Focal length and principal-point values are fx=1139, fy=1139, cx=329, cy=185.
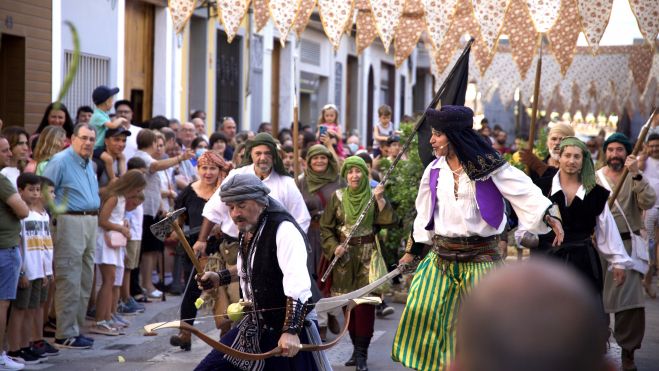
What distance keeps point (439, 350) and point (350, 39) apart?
99.1 ft

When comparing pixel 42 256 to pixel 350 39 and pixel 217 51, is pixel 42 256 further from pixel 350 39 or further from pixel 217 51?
pixel 350 39

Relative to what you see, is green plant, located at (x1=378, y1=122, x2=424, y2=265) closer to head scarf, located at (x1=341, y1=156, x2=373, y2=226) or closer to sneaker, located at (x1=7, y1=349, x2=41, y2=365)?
head scarf, located at (x1=341, y1=156, x2=373, y2=226)

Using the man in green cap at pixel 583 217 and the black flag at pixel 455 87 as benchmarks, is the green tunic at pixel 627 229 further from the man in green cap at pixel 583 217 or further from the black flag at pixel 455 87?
the black flag at pixel 455 87

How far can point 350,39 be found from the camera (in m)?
36.6

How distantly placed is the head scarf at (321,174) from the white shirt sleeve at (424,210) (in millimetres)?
3411

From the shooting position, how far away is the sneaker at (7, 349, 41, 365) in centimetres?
847

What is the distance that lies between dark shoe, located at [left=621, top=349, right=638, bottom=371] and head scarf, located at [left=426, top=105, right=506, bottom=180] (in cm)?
277

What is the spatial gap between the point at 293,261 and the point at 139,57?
13.6 m

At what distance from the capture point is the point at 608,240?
27.3 feet

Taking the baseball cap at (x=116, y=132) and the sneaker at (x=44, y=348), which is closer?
the sneaker at (x=44, y=348)

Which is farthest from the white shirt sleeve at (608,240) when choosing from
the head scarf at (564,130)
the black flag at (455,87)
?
the black flag at (455,87)


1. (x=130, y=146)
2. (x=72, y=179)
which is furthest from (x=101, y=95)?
(x=72, y=179)

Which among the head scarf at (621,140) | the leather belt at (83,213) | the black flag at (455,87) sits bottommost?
the leather belt at (83,213)

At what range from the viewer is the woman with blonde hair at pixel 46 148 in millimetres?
9453
